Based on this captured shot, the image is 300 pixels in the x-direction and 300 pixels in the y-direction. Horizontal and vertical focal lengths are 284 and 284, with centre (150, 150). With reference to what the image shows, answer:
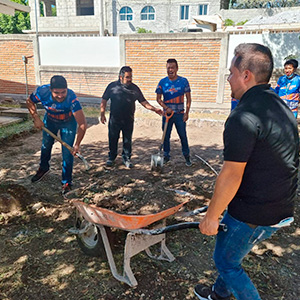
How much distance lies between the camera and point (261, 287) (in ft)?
8.47

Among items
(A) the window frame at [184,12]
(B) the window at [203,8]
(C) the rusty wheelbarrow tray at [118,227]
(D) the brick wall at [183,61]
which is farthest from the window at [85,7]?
(C) the rusty wheelbarrow tray at [118,227]

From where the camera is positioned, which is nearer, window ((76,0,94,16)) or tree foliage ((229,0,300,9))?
tree foliage ((229,0,300,9))

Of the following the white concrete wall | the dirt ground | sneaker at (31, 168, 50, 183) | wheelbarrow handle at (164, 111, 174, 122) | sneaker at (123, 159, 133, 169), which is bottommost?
sneaker at (123, 159, 133, 169)

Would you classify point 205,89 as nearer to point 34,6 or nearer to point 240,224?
point 240,224

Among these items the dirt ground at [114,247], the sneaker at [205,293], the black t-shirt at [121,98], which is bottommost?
the dirt ground at [114,247]

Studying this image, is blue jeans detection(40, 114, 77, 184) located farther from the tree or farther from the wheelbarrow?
the tree

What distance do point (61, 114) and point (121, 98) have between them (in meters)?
1.36

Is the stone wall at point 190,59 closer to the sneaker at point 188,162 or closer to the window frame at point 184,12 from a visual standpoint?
the sneaker at point 188,162

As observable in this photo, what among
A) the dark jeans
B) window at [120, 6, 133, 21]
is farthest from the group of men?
window at [120, 6, 133, 21]

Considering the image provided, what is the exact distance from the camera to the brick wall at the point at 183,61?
10.5 meters

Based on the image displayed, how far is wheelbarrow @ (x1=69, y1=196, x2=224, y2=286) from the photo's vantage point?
2.25 m

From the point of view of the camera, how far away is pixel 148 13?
27641 millimetres

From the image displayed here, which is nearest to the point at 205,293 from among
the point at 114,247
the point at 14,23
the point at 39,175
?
the point at 114,247

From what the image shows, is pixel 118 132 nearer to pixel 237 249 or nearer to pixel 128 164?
pixel 128 164
